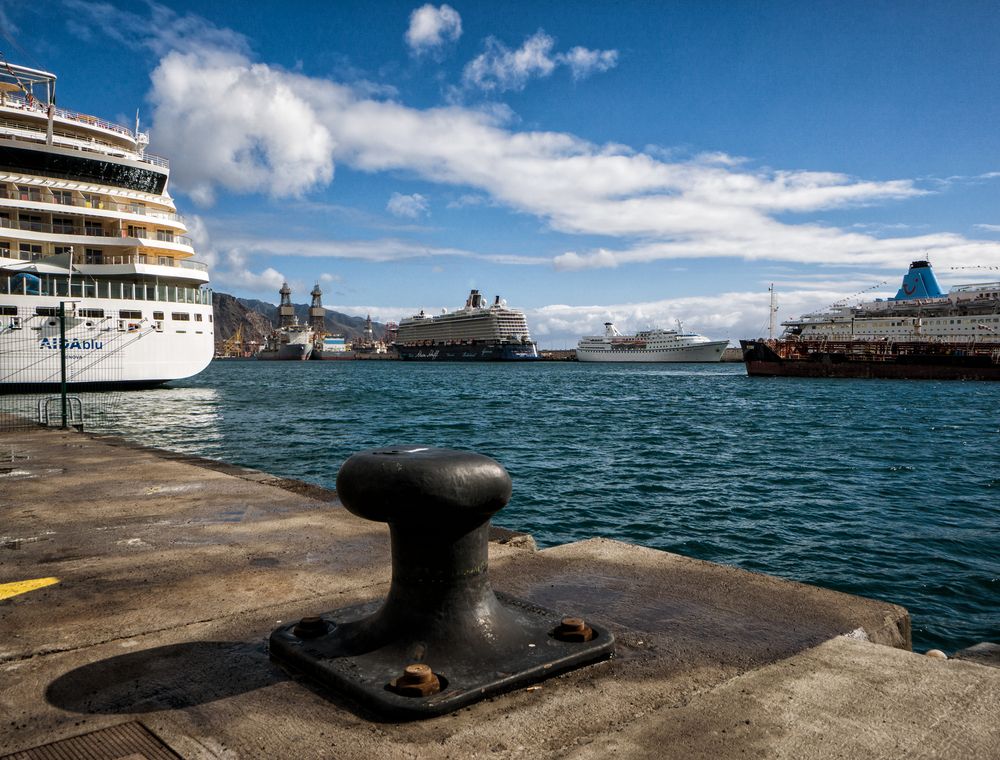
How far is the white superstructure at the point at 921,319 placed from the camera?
7494 centimetres

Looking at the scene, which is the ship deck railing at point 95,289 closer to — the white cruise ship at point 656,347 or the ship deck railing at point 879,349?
the ship deck railing at point 879,349

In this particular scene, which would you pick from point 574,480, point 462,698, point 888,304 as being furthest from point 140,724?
point 888,304

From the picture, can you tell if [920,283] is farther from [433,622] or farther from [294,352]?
[294,352]

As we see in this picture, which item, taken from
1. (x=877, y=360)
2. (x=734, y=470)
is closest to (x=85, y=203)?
(x=734, y=470)

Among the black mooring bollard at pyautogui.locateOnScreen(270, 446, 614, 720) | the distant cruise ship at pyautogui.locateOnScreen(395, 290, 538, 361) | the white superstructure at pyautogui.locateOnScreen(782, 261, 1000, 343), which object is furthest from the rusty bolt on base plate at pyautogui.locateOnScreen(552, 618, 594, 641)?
the distant cruise ship at pyautogui.locateOnScreen(395, 290, 538, 361)

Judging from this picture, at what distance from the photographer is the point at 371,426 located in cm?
2242

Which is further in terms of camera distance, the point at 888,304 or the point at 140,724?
the point at 888,304

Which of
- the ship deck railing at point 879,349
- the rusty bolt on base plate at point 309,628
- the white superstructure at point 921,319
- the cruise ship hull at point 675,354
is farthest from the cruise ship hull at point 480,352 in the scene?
the rusty bolt on base plate at point 309,628

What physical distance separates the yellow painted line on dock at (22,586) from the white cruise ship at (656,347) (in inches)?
5237

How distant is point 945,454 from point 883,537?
9990 mm

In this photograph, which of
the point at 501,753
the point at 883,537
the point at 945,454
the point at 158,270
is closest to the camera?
the point at 501,753

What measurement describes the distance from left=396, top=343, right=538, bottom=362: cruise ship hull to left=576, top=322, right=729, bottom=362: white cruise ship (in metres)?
13.1

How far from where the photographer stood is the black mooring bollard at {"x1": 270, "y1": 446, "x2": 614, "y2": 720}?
2.32m

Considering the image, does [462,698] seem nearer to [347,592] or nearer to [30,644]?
[347,592]
